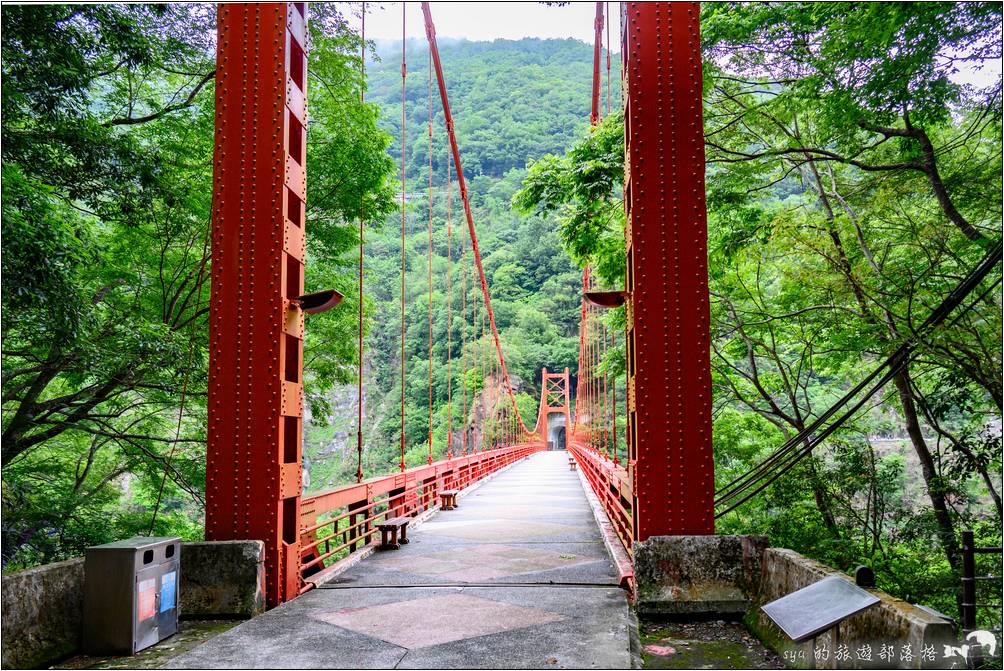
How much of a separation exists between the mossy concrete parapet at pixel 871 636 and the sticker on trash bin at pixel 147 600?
A: 10.5 ft

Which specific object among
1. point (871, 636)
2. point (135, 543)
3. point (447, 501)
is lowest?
point (447, 501)

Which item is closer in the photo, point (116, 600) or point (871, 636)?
point (871, 636)

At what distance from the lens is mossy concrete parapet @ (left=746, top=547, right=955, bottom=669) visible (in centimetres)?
238

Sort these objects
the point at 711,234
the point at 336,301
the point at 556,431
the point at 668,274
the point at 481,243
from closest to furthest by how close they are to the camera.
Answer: the point at 668,274 < the point at 336,301 < the point at 711,234 < the point at 481,243 < the point at 556,431

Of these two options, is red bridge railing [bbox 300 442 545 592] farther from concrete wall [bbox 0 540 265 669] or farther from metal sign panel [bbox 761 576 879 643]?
metal sign panel [bbox 761 576 879 643]

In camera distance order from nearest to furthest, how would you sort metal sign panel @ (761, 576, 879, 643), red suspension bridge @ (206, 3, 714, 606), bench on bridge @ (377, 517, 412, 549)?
metal sign panel @ (761, 576, 879, 643) → red suspension bridge @ (206, 3, 714, 606) → bench on bridge @ (377, 517, 412, 549)

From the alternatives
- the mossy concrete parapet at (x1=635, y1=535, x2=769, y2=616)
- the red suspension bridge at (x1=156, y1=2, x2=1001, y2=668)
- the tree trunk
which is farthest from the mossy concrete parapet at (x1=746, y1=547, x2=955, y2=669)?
the tree trunk

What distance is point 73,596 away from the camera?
12.1ft

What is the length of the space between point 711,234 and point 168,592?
25.9 feet

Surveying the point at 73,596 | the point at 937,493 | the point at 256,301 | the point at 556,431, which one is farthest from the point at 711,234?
the point at 556,431

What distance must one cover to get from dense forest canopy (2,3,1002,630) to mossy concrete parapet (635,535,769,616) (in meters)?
2.42

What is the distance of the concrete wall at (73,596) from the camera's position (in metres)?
3.31

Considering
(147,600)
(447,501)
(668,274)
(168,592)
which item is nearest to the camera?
(147,600)

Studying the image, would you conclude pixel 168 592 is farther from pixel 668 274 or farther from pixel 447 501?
pixel 447 501
